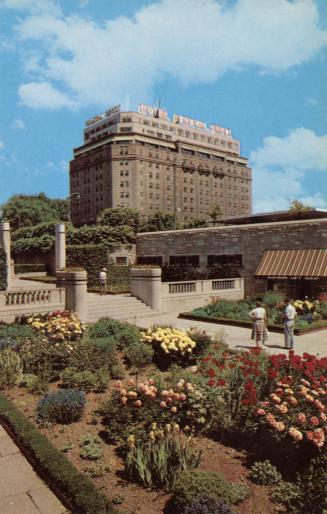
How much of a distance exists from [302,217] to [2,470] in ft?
95.0

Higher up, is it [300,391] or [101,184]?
[101,184]

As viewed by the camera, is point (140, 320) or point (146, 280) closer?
point (140, 320)

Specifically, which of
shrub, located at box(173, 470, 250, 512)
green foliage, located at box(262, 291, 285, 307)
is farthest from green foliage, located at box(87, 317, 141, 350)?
green foliage, located at box(262, 291, 285, 307)

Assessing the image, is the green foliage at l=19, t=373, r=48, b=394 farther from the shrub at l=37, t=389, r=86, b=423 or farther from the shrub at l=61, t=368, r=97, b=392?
the shrub at l=37, t=389, r=86, b=423

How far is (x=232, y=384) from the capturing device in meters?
8.86

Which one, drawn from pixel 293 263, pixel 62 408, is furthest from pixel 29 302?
pixel 293 263

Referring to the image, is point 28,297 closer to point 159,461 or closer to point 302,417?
point 159,461

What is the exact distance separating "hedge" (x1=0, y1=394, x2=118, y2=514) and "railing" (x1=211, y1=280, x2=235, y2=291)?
1958 cm

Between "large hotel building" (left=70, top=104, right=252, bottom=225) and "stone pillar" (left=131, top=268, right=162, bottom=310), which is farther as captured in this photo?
"large hotel building" (left=70, top=104, right=252, bottom=225)

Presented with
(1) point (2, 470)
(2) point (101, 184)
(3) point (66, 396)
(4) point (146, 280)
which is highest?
(2) point (101, 184)

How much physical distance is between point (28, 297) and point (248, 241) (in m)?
15.7

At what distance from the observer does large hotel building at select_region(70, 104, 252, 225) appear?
112 m

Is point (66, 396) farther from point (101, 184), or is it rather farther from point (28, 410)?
point (101, 184)

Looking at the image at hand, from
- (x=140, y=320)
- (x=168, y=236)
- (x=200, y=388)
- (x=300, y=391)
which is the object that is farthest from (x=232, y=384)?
(x=168, y=236)
